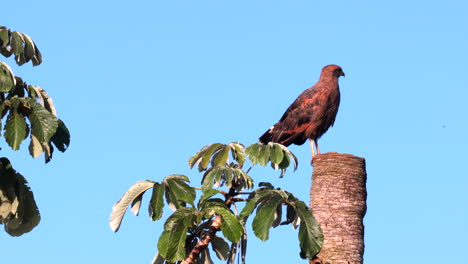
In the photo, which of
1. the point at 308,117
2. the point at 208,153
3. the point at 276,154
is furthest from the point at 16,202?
the point at 308,117

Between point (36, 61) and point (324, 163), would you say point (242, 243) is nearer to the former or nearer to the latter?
point (324, 163)

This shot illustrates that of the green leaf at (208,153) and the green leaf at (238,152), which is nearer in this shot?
the green leaf at (238,152)

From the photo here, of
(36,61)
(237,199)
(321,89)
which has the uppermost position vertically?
(321,89)

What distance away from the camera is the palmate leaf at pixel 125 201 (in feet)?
19.8

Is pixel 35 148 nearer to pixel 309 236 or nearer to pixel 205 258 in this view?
pixel 205 258

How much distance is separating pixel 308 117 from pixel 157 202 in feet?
25.0

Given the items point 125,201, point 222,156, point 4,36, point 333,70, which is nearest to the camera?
point 125,201

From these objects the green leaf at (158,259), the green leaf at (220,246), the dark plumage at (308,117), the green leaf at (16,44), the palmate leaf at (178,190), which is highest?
the dark plumage at (308,117)

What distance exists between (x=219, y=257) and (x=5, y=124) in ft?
7.57

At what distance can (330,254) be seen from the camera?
20.7 ft

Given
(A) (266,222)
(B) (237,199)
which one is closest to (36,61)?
(B) (237,199)

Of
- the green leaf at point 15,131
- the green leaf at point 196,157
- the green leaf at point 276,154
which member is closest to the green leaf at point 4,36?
the green leaf at point 15,131

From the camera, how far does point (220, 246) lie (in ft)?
20.2

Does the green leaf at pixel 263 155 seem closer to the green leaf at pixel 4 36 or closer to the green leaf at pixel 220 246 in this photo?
the green leaf at pixel 220 246
